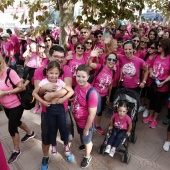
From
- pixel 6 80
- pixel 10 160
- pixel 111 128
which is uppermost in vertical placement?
pixel 6 80

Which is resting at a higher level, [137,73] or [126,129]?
[137,73]

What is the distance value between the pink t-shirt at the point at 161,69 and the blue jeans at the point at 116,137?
4.18 ft

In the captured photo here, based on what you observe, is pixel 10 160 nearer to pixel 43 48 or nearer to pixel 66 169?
pixel 66 169

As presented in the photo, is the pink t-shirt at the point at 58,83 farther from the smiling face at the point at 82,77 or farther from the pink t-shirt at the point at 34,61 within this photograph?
the pink t-shirt at the point at 34,61

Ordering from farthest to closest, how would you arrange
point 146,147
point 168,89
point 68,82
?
point 168,89, point 146,147, point 68,82

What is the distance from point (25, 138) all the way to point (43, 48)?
1855 millimetres

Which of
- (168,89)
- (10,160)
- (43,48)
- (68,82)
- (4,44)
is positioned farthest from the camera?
(4,44)

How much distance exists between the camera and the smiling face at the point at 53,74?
7.11 ft

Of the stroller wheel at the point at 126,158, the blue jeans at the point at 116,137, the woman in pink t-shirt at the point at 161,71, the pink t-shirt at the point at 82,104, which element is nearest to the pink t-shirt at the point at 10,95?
the pink t-shirt at the point at 82,104

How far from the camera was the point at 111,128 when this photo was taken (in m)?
2.99

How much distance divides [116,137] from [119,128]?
15 centimetres

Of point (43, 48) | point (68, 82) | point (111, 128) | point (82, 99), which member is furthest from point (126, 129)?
point (43, 48)

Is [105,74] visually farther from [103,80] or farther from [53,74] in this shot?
[53,74]

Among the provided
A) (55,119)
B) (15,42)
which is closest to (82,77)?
(55,119)
